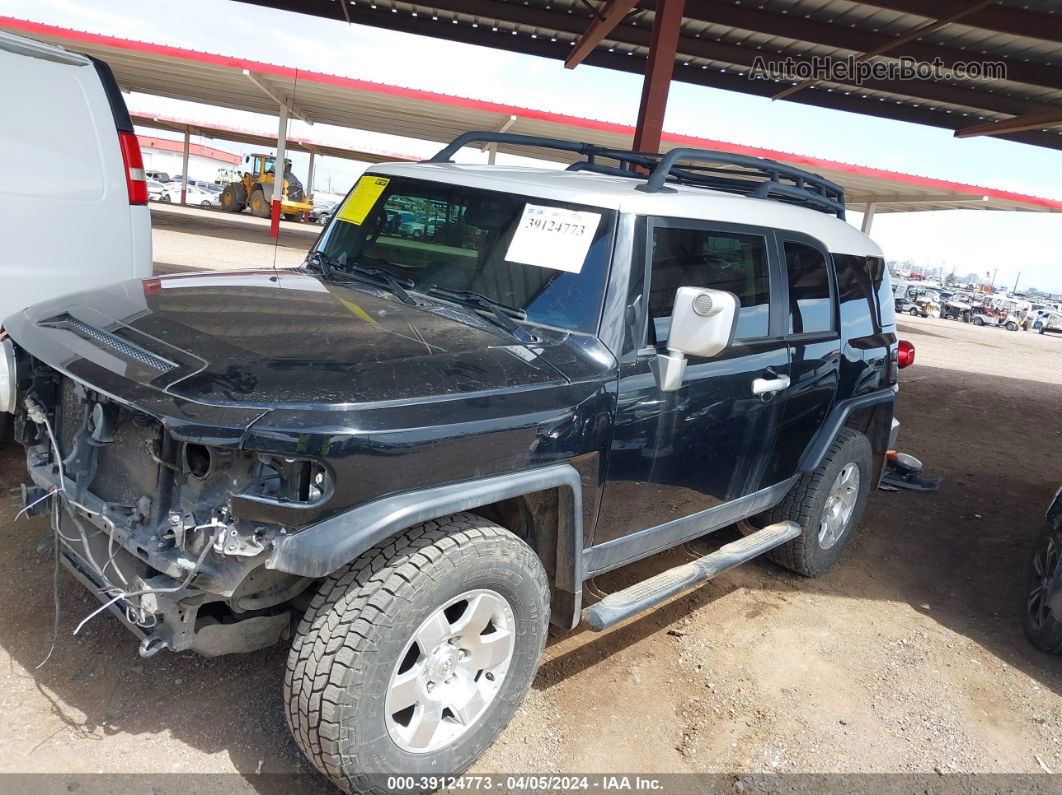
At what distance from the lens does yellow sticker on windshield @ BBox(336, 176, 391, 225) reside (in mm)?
3639

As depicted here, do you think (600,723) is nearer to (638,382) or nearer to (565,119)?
(638,382)

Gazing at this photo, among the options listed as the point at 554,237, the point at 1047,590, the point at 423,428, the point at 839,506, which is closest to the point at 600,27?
the point at 839,506

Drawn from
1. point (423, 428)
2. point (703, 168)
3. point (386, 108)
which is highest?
point (386, 108)

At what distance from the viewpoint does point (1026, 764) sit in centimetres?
321

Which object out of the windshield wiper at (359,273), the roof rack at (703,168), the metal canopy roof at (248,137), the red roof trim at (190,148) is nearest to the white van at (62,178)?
the windshield wiper at (359,273)

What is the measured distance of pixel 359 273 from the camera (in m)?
3.45

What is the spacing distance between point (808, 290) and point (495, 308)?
5.81ft

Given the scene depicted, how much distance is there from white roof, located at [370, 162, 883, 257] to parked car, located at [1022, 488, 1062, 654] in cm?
186

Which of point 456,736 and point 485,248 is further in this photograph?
point 485,248

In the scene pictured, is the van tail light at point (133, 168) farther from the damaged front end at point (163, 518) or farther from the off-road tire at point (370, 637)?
the off-road tire at point (370, 637)

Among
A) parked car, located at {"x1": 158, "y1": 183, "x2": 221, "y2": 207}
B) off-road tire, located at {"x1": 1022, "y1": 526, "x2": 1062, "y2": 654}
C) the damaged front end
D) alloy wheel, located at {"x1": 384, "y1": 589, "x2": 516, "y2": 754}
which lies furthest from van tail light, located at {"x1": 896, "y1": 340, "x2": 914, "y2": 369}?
parked car, located at {"x1": 158, "y1": 183, "x2": 221, "y2": 207}

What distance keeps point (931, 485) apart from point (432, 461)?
5.53 metres

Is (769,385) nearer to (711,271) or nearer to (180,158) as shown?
(711,271)

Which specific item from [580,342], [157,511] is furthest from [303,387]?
[580,342]
